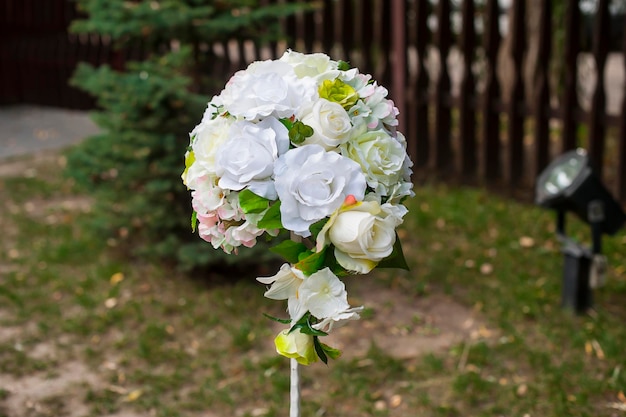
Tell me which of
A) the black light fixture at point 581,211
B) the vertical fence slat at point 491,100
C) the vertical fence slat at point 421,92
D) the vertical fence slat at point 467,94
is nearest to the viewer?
the black light fixture at point 581,211

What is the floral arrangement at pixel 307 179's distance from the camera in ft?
6.78

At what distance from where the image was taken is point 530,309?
→ 4.31 metres

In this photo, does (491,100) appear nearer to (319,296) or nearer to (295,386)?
(295,386)

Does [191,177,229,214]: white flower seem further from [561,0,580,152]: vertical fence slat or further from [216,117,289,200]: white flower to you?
[561,0,580,152]: vertical fence slat

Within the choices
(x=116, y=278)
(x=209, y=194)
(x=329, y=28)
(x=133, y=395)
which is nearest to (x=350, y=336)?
(x=133, y=395)

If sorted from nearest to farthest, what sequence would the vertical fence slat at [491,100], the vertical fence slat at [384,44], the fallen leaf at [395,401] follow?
the fallen leaf at [395,401] < the vertical fence slat at [491,100] < the vertical fence slat at [384,44]

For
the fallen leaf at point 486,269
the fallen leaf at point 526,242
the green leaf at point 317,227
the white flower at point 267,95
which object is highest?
the white flower at point 267,95

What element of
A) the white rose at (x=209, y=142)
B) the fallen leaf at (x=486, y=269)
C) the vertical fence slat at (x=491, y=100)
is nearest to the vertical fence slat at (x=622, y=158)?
the vertical fence slat at (x=491, y=100)

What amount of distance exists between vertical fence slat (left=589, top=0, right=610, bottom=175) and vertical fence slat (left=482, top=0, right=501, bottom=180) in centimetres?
75

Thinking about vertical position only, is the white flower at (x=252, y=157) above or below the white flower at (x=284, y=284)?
above

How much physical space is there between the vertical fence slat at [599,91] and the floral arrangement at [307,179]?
3.66m

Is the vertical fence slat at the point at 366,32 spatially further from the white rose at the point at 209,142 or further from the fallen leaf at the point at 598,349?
the white rose at the point at 209,142

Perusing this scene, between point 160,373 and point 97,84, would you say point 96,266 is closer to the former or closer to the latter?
point 97,84

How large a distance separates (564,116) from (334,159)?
13.3ft
